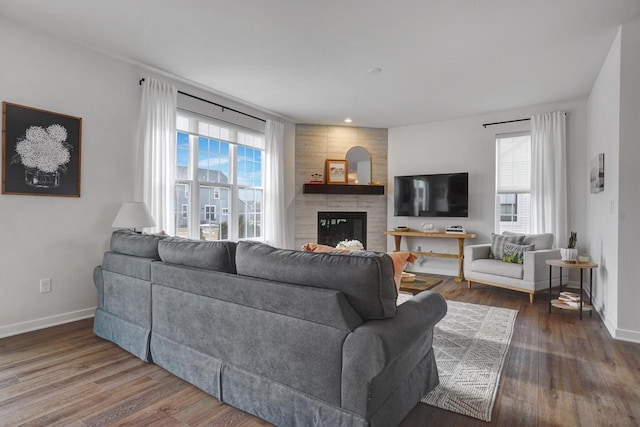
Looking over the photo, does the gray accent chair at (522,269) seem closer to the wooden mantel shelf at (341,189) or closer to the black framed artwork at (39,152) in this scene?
the wooden mantel shelf at (341,189)

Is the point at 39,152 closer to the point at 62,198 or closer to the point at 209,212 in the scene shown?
the point at 62,198

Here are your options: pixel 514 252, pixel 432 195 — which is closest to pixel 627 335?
pixel 514 252

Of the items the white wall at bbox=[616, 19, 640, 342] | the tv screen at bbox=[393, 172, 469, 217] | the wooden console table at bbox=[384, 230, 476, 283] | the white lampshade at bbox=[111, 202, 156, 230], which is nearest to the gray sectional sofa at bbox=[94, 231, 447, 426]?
the white lampshade at bbox=[111, 202, 156, 230]

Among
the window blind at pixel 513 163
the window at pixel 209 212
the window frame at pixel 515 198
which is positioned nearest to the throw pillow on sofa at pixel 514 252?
the window frame at pixel 515 198

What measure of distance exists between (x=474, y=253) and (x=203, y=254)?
4039mm

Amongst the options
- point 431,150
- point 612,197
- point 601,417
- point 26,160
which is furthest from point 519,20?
point 26,160

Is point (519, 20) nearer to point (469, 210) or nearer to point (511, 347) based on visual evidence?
point (511, 347)

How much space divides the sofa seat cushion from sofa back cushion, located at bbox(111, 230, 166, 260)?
4.02 meters

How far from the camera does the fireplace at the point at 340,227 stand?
21.2 ft

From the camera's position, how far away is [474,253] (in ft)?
16.2

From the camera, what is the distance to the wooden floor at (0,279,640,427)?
183cm

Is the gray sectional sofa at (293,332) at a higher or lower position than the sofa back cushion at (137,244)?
lower

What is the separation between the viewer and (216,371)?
1965 millimetres

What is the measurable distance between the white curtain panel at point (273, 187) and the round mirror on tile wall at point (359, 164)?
4.77ft
